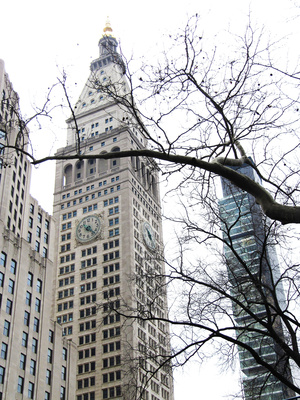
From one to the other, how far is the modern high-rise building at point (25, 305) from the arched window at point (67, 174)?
32854 mm

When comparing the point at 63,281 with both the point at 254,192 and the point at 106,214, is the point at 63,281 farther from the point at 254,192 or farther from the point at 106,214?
the point at 254,192

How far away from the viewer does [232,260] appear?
61.0 ft

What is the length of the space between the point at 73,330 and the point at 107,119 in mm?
47911

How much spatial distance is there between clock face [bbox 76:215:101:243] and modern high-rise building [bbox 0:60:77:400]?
69.3 ft

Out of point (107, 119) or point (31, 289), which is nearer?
point (31, 289)

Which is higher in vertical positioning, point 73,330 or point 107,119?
point 107,119

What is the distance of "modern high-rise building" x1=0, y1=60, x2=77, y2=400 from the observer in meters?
58.5

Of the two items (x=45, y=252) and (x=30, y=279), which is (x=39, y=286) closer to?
(x=30, y=279)

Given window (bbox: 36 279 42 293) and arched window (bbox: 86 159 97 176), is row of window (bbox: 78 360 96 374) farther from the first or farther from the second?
arched window (bbox: 86 159 97 176)

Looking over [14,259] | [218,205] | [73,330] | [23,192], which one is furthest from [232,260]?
[73,330]

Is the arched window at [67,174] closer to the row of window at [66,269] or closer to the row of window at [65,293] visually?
the row of window at [66,269]

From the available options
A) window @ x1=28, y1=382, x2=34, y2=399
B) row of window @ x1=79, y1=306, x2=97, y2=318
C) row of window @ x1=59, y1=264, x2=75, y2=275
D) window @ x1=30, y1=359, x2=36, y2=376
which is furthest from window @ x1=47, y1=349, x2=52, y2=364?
row of window @ x1=59, y1=264, x2=75, y2=275

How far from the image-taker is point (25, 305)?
64.2 metres

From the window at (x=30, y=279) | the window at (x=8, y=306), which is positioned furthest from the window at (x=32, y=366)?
the window at (x=30, y=279)
